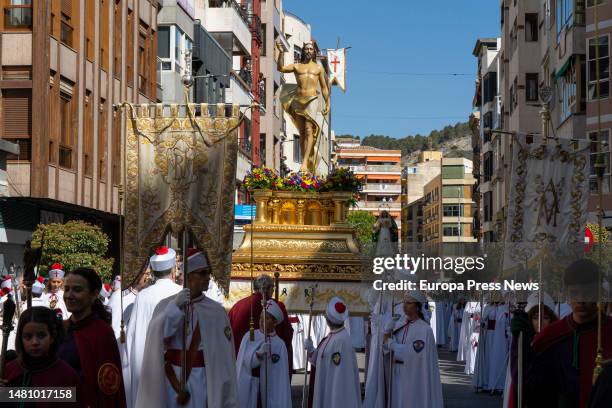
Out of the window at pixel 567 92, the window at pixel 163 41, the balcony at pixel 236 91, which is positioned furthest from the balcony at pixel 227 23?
the window at pixel 567 92

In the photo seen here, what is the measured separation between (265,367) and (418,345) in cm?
210

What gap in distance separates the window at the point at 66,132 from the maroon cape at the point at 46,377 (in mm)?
24554

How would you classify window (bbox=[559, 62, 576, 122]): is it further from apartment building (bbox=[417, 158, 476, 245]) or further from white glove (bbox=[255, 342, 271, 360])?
apartment building (bbox=[417, 158, 476, 245])

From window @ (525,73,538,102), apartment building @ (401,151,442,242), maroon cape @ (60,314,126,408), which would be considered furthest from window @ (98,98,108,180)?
apartment building @ (401,151,442,242)

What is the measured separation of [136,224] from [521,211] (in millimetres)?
3369

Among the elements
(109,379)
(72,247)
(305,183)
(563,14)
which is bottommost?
(109,379)

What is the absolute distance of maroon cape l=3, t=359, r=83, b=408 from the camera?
6809mm

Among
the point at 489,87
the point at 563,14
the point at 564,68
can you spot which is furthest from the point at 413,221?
the point at 564,68

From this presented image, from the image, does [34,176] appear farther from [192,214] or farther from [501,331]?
[192,214]

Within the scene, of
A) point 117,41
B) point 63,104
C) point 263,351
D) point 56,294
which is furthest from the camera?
point 117,41

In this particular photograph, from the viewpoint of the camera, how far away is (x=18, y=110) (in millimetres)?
29547

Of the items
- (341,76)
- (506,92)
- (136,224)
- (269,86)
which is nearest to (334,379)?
(136,224)

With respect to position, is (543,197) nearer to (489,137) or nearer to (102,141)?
(102,141)

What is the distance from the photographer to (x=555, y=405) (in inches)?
346
